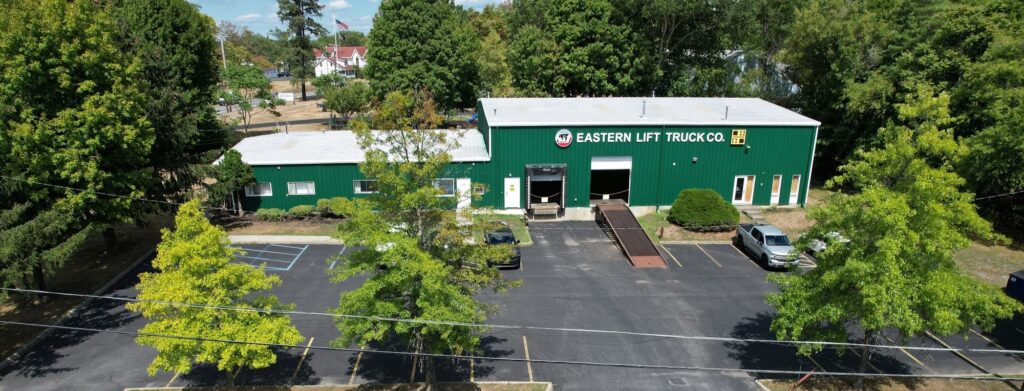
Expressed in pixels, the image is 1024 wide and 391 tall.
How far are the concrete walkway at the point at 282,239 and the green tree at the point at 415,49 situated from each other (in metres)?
25.2

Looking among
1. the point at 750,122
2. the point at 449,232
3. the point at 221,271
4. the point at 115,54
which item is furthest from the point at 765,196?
the point at 115,54

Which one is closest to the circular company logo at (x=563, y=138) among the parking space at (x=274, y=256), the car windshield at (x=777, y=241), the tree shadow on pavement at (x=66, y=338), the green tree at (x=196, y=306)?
the car windshield at (x=777, y=241)

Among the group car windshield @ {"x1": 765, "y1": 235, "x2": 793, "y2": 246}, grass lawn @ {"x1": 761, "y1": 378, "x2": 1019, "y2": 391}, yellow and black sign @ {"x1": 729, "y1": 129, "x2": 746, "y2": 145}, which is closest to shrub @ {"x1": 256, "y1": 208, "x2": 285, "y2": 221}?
car windshield @ {"x1": 765, "y1": 235, "x2": 793, "y2": 246}

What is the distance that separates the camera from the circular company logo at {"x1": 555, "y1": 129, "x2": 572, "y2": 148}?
33.0 m

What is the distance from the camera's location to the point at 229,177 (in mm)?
Result: 31031

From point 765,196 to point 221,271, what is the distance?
30.6 m

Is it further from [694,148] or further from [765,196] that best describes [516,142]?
[765,196]

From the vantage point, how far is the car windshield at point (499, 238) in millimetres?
27125

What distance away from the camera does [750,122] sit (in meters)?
33.7

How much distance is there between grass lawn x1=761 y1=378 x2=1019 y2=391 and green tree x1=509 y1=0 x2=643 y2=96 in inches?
1329

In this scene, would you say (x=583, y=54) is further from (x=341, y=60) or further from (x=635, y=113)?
(x=341, y=60)

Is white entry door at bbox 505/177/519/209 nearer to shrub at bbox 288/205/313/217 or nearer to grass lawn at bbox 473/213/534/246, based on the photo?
grass lawn at bbox 473/213/534/246


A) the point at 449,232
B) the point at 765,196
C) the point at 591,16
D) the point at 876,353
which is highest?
the point at 591,16

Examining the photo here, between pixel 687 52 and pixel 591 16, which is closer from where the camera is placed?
pixel 591 16
